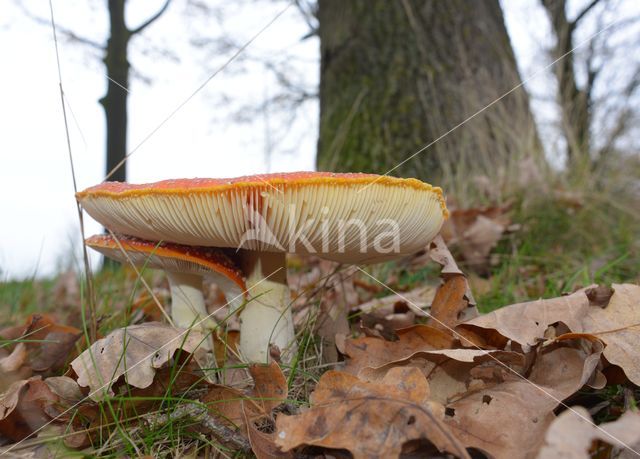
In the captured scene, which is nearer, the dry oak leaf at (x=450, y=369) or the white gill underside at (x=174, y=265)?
the dry oak leaf at (x=450, y=369)

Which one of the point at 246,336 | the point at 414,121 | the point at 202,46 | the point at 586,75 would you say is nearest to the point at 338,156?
the point at 414,121

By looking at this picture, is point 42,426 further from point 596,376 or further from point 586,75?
point 586,75

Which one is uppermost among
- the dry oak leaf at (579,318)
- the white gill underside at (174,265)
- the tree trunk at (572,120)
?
the tree trunk at (572,120)

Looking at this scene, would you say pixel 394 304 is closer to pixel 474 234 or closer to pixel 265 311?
pixel 265 311

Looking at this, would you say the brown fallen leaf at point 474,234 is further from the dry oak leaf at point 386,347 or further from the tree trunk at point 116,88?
the tree trunk at point 116,88

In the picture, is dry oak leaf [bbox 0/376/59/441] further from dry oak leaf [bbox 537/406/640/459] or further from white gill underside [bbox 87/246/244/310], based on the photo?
dry oak leaf [bbox 537/406/640/459]

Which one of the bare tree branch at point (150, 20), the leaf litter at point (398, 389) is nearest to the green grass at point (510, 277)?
the leaf litter at point (398, 389)
